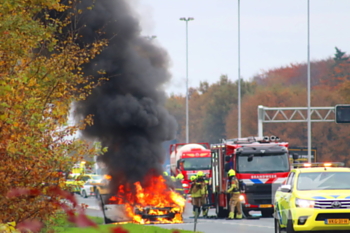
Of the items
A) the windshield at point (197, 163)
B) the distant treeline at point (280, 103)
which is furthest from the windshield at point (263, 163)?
the distant treeline at point (280, 103)

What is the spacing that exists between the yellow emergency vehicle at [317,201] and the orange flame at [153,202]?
670 centimetres

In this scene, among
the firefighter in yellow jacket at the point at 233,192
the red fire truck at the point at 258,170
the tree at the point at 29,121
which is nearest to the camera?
the tree at the point at 29,121

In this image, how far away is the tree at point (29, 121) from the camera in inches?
333

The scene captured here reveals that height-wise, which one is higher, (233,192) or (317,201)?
(317,201)

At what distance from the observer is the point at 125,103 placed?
77.5ft

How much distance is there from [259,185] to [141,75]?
18.6 ft

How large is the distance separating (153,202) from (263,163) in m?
4.56

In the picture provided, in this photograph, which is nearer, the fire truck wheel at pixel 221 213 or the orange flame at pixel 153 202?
the orange flame at pixel 153 202

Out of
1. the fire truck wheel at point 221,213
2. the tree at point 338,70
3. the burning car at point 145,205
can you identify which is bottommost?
the fire truck wheel at point 221,213

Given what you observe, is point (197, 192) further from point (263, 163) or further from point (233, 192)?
point (263, 163)

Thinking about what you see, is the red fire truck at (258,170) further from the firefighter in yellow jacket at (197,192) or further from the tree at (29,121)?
the tree at (29,121)

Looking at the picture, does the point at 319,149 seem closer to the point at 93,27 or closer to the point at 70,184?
the point at 93,27

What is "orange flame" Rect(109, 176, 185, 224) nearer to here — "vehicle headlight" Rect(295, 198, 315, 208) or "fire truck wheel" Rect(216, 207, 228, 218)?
"fire truck wheel" Rect(216, 207, 228, 218)

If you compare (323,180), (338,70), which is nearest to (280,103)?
(338,70)
